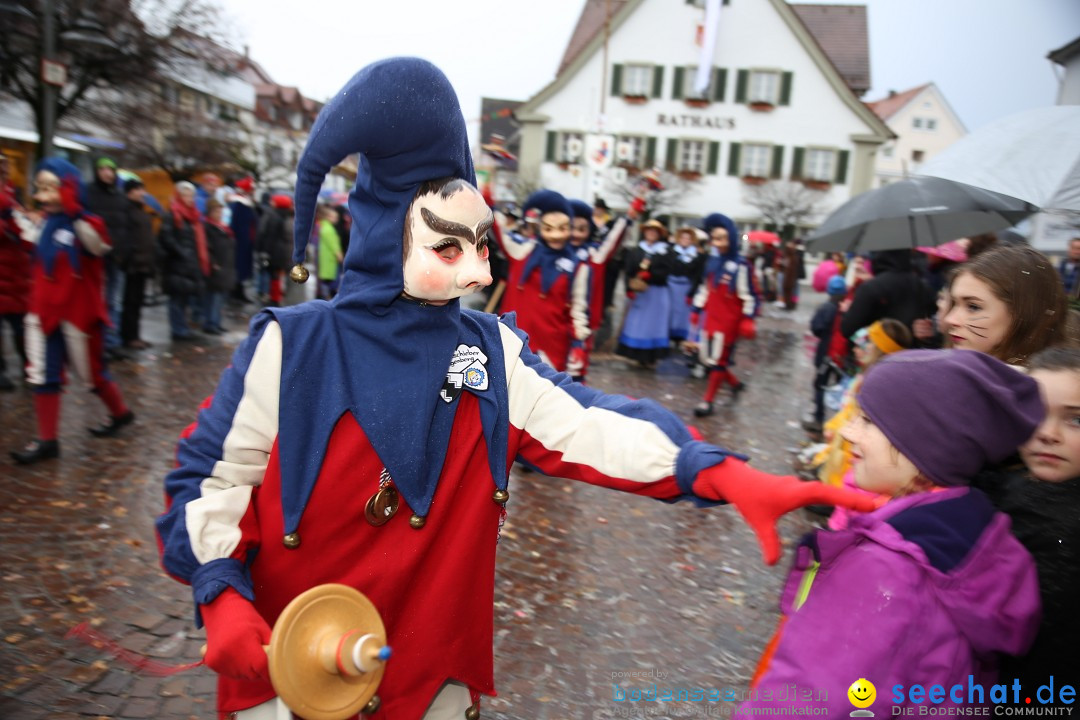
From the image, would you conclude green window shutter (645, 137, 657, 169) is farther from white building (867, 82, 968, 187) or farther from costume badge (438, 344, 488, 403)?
costume badge (438, 344, 488, 403)

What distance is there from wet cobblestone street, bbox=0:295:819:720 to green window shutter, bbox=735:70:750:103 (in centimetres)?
3226

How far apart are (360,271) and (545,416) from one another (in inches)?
24.3

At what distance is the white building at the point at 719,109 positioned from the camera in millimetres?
34781

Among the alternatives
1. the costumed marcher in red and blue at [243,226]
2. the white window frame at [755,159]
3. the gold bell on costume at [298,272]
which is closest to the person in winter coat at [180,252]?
the costumed marcher in red and blue at [243,226]

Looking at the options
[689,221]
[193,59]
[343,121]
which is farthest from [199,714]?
[689,221]

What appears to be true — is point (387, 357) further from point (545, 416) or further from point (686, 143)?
point (686, 143)

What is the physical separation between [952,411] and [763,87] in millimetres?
37232

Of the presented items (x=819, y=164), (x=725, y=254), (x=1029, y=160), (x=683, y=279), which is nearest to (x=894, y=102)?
(x=819, y=164)

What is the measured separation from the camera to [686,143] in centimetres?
3603

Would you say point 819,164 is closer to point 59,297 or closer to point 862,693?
point 59,297

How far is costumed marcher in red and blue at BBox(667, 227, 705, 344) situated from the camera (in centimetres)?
1166

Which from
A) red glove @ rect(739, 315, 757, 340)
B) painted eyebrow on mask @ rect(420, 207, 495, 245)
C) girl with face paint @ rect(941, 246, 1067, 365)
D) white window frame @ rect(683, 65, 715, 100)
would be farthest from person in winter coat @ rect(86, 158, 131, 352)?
white window frame @ rect(683, 65, 715, 100)

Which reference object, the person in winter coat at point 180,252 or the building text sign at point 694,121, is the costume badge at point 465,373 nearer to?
the person in winter coat at point 180,252

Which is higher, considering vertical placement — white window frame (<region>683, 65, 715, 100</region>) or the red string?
white window frame (<region>683, 65, 715, 100</region>)
